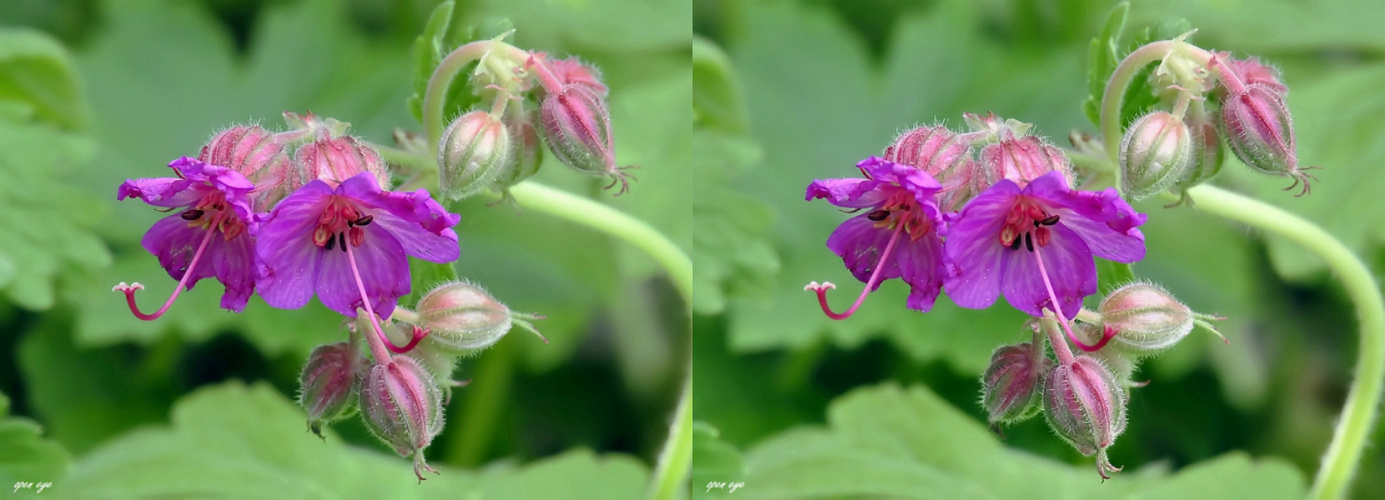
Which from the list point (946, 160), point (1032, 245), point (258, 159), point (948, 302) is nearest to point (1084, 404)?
point (1032, 245)

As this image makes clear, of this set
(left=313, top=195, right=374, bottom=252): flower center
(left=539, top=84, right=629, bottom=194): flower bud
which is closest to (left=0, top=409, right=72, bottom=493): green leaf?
(left=313, top=195, right=374, bottom=252): flower center

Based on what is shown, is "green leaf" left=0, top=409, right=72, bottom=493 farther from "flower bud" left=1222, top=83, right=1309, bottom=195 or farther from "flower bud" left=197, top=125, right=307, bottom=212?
"flower bud" left=1222, top=83, right=1309, bottom=195

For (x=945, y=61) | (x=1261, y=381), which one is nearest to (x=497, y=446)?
(x=945, y=61)

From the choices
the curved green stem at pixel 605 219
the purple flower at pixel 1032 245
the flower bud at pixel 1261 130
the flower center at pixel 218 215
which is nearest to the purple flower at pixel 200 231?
the flower center at pixel 218 215

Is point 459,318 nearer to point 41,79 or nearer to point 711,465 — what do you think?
point 711,465

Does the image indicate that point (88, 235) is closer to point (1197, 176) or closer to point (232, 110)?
point (232, 110)

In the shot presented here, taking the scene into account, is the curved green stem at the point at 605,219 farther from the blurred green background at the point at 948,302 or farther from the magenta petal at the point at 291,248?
the magenta petal at the point at 291,248
